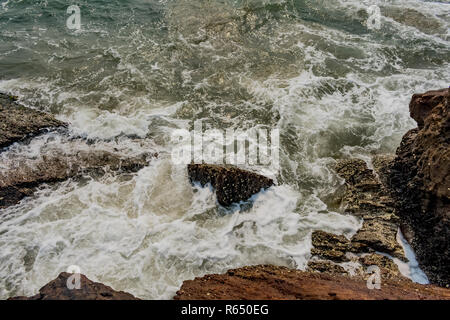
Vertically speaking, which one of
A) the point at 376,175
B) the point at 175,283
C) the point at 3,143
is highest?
the point at 3,143

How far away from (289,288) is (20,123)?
951 centimetres

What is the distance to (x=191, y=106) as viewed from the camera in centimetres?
1152

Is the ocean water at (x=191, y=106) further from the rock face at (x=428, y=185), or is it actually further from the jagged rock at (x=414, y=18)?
the rock face at (x=428, y=185)

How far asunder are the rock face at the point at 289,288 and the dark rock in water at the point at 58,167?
4.46m

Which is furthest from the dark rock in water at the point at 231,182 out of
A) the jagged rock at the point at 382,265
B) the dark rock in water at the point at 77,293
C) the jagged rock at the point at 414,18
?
the jagged rock at the point at 414,18

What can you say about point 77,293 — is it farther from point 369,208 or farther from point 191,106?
point 191,106

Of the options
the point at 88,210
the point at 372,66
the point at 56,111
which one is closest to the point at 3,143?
the point at 56,111

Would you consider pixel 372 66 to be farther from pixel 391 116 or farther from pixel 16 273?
pixel 16 273

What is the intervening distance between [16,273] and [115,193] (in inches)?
111

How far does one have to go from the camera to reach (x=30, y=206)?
7.77m

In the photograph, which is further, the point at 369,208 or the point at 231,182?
the point at 231,182
